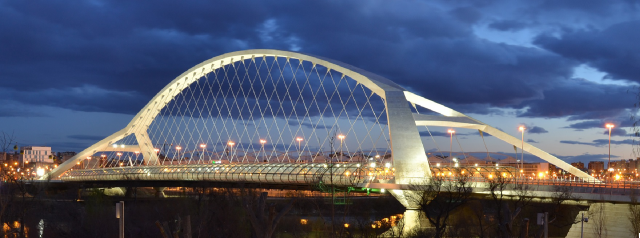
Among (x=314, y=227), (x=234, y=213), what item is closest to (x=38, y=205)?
(x=234, y=213)

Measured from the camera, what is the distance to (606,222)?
119ft

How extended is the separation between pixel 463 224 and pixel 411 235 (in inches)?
241

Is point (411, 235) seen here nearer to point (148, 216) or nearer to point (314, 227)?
point (314, 227)

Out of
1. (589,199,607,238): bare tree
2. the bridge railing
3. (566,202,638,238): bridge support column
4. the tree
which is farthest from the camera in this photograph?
the bridge railing

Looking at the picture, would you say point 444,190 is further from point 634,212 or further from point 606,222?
point 634,212

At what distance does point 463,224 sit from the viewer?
49625 mm

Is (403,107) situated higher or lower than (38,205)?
higher

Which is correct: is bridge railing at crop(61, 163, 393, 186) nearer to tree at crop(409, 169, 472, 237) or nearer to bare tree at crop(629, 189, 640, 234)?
tree at crop(409, 169, 472, 237)

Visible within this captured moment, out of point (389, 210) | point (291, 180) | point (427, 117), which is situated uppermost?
point (427, 117)

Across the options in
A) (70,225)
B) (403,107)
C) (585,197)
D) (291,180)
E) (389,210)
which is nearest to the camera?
(585,197)

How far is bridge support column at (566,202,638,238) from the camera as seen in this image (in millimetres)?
35469

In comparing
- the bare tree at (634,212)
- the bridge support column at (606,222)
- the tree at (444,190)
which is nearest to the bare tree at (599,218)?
the bridge support column at (606,222)

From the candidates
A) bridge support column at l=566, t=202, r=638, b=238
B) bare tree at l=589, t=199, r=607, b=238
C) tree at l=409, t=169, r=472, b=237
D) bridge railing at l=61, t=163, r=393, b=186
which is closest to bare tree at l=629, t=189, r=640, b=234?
bridge support column at l=566, t=202, r=638, b=238

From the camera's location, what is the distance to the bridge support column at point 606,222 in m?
35.5
